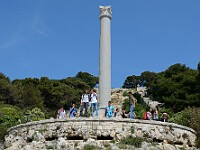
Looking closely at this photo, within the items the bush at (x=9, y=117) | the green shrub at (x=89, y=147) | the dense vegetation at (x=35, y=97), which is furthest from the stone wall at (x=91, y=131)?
the dense vegetation at (x=35, y=97)

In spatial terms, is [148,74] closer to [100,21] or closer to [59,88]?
[59,88]

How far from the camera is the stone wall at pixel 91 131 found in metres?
21.6

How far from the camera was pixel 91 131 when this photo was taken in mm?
21609

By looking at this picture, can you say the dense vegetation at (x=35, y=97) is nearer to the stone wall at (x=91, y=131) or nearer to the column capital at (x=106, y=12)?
the column capital at (x=106, y=12)

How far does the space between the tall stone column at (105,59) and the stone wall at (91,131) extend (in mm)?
5325

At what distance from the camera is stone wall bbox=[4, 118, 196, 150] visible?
2158 centimetres

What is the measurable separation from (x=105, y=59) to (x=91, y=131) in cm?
786

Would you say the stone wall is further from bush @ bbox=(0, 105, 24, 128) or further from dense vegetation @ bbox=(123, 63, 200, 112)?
dense vegetation @ bbox=(123, 63, 200, 112)

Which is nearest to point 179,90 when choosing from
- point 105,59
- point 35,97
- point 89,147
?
point 35,97

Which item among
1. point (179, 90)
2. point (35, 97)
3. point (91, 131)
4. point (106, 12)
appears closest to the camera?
point (91, 131)

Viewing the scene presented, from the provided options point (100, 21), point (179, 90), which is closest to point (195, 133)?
point (100, 21)

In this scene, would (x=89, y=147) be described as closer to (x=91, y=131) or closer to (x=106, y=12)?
(x=91, y=131)

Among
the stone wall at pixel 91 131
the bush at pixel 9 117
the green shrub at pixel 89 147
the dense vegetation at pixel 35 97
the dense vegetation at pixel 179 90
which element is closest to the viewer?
the green shrub at pixel 89 147

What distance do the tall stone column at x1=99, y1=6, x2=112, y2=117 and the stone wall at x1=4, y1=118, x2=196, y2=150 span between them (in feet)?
17.5
